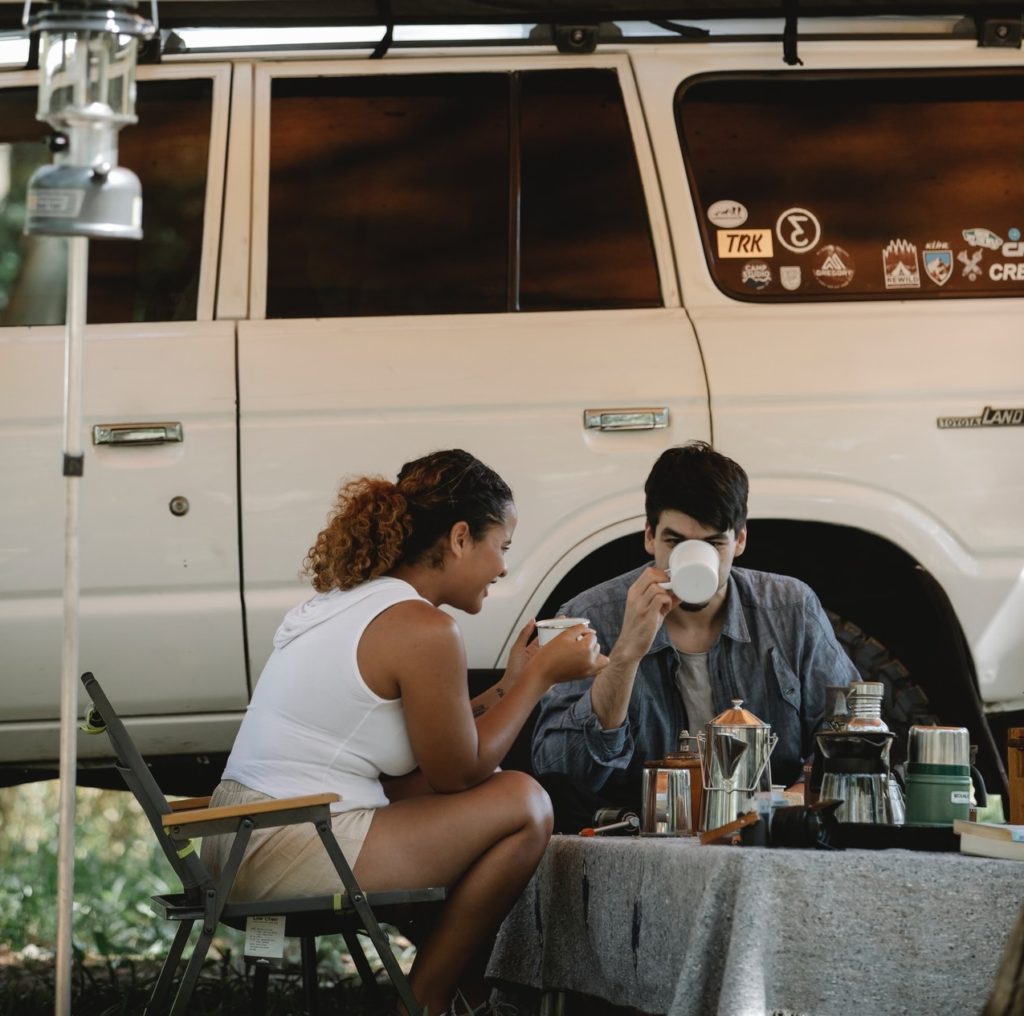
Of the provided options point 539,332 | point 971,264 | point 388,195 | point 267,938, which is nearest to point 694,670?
point 539,332

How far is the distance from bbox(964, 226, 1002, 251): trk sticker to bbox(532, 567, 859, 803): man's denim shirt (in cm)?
98

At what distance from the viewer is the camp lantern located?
95.9 inches

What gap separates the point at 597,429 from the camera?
3600 millimetres

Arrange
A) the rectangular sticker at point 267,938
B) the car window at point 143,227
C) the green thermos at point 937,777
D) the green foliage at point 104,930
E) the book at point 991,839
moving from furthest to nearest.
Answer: the green foliage at point 104,930 → the car window at point 143,227 → the rectangular sticker at point 267,938 → the green thermos at point 937,777 → the book at point 991,839

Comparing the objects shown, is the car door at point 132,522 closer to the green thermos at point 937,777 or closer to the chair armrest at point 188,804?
the chair armrest at point 188,804

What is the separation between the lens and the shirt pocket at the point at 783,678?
3.28 meters

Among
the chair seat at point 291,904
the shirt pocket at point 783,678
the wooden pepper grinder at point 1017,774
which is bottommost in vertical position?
the chair seat at point 291,904

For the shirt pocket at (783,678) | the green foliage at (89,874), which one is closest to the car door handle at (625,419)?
the shirt pocket at (783,678)

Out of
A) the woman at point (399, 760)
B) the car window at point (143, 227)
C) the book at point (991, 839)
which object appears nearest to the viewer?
the book at point (991, 839)

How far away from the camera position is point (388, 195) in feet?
12.3

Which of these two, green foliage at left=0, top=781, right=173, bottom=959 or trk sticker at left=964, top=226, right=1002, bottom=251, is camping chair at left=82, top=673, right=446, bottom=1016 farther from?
green foliage at left=0, top=781, right=173, bottom=959

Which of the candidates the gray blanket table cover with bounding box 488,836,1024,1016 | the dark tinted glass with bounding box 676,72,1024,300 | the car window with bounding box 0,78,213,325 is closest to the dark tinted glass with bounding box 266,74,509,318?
the car window with bounding box 0,78,213,325

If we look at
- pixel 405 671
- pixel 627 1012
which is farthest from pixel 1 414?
pixel 627 1012

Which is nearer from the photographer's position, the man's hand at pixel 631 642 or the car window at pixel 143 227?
the man's hand at pixel 631 642
